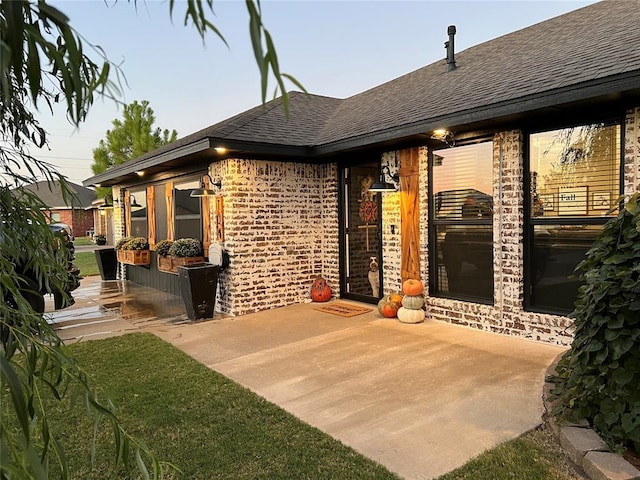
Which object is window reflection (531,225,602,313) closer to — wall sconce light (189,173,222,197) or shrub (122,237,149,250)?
wall sconce light (189,173,222,197)

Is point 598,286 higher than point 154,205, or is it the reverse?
point 154,205

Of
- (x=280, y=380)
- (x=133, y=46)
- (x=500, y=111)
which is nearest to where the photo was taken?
(x=133, y=46)

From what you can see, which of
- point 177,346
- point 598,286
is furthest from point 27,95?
point 177,346

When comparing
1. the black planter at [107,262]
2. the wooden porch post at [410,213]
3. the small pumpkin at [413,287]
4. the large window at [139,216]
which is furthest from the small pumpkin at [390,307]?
the black planter at [107,262]

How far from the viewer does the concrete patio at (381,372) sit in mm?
2758

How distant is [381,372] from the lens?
12.9 feet

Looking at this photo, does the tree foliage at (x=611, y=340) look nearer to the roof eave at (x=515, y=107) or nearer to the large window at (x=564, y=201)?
the roof eave at (x=515, y=107)

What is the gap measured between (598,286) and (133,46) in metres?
2.63

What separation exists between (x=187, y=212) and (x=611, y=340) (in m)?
6.93

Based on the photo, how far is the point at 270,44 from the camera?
60cm

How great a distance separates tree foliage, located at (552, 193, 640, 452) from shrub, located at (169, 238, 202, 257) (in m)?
5.62

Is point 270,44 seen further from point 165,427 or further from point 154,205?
point 154,205

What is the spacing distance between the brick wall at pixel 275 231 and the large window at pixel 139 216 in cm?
390

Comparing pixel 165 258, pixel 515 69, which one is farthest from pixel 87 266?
pixel 515 69
